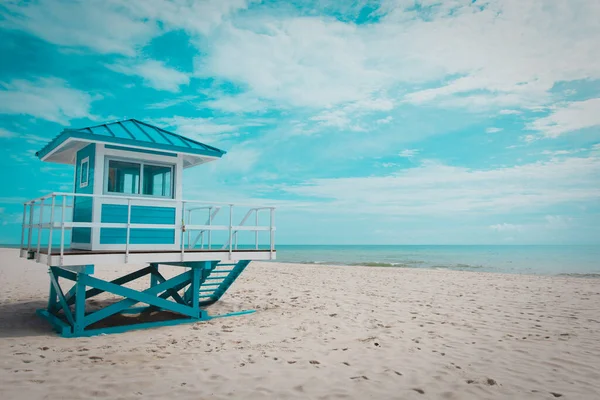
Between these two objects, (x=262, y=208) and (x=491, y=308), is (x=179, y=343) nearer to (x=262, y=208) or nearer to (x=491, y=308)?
(x=262, y=208)

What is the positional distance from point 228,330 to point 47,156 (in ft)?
22.3

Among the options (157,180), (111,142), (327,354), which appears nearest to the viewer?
(327,354)

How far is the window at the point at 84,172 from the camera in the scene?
9.66 metres

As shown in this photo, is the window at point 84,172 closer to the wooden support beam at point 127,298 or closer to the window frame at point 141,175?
the window frame at point 141,175

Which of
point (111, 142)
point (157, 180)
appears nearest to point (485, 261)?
point (157, 180)

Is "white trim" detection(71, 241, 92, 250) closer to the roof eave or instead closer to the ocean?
the roof eave

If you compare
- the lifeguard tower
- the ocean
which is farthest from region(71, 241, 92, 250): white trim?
the ocean

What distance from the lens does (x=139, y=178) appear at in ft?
32.2

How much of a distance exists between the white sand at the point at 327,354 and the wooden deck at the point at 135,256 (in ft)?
4.54

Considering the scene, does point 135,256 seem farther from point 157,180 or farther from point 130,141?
point 130,141

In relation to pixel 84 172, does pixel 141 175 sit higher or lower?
lower

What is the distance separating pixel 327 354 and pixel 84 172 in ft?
23.5

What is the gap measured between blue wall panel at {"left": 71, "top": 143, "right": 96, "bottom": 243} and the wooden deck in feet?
2.67

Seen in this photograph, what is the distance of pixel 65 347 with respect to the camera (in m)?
7.01
